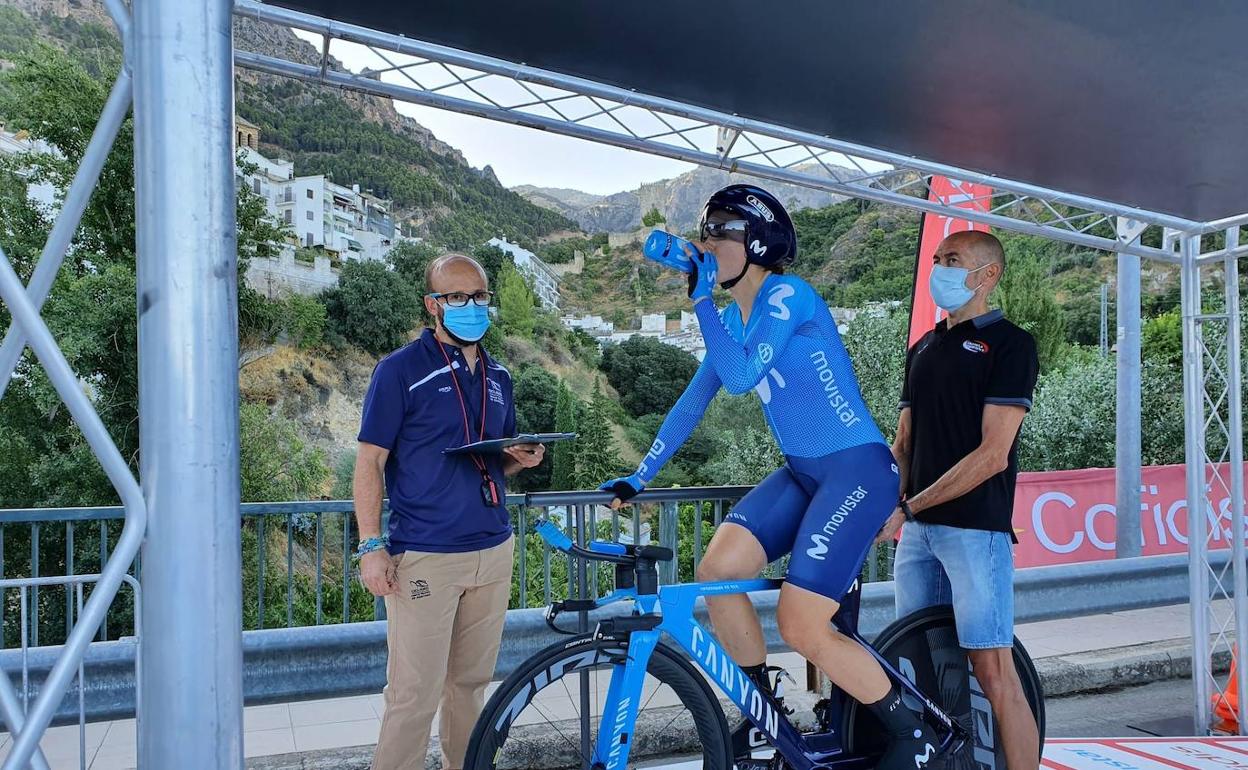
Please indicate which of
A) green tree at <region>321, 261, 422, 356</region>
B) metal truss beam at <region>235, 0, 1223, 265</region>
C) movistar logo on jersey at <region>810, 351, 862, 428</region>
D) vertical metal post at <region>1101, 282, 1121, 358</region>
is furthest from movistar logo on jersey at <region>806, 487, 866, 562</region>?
vertical metal post at <region>1101, 282, 1121, 358</region>

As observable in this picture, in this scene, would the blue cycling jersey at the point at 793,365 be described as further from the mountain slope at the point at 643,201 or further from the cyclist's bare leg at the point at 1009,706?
the mountain slope at the point at 643,201

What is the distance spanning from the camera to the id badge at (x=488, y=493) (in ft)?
10.2

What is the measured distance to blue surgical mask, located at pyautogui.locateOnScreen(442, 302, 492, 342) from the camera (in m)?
3.13

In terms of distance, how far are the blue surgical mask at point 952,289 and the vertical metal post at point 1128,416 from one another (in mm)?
6645

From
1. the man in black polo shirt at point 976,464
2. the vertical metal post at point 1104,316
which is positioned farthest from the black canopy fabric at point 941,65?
the vertical metal post at point 1104,316

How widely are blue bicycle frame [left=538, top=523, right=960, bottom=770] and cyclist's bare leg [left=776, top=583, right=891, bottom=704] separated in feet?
0.26

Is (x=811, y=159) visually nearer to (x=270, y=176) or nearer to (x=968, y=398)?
(x=968, y=398)

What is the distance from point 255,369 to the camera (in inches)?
1716

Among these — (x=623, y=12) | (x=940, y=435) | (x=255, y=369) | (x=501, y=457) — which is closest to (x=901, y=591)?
(x=940, y=435)

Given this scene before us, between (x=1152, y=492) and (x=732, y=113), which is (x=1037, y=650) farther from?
(x=1152, y=492)

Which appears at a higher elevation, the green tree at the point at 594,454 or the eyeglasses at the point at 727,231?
the eyeglasses at the point at 727,231

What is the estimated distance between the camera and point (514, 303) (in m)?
55.8

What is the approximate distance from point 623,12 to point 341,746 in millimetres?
3305

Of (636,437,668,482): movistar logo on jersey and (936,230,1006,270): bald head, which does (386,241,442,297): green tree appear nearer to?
(936,230,1006,270): bald head
